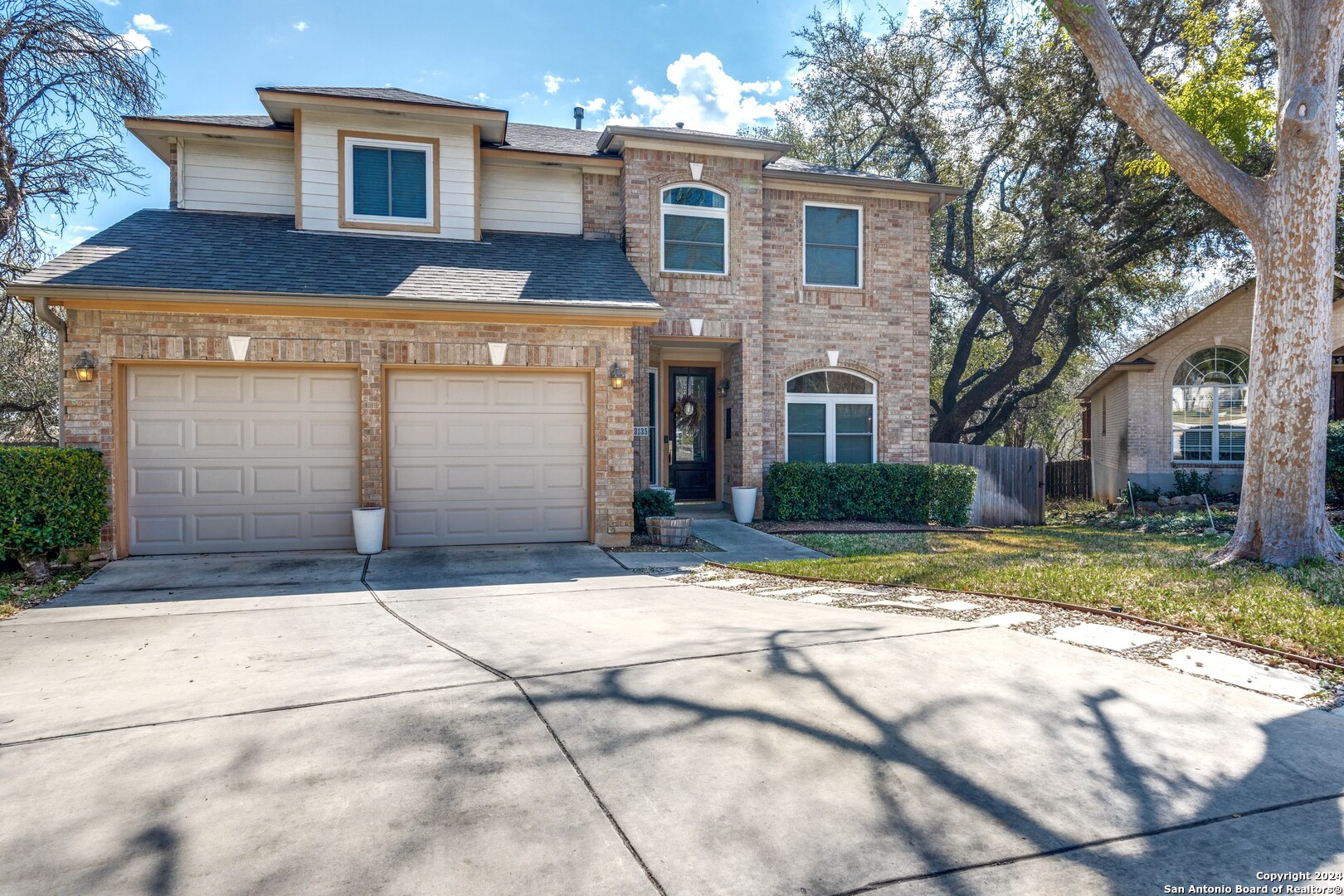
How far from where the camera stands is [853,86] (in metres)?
18.5

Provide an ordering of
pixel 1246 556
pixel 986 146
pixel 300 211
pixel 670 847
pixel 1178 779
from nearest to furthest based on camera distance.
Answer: pixel 670 847
pixel 1178 779
pixel 1246 556
pixel 300 211
pixel 986 146

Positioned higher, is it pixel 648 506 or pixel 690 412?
pixel 690 412

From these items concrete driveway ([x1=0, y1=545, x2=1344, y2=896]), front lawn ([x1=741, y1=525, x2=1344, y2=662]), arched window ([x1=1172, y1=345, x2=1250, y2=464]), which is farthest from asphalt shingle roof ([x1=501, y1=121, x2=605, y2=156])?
arched window ([x1=1172, y1=345, x2=1250, y2=464])

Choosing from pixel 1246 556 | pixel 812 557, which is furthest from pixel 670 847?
pixel 1246 556

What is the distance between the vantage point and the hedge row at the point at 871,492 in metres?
12.5

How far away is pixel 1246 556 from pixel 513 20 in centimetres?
1269

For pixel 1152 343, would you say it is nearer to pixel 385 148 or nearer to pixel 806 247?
pixel 806 247

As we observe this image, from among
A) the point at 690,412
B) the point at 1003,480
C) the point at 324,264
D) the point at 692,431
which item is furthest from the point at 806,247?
the point at 324,264

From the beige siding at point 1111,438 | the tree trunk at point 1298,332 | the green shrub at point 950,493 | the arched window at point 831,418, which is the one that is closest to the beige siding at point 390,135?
the arched window at point 831,418

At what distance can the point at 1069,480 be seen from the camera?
2025 centimetres

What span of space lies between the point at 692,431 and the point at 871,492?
3388 millimetres

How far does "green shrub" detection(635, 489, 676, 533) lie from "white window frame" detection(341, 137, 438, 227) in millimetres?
5178

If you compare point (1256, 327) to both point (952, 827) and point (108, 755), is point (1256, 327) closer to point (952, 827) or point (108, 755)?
point (952, 827)

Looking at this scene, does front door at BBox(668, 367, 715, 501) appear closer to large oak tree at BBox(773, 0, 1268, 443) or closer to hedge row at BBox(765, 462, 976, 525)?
hedge row at BBox(765, 462, 976, 525)
